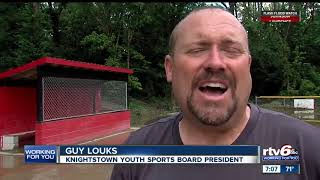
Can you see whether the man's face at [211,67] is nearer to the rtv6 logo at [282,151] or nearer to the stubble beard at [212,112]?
the stubble beard at [212,112]

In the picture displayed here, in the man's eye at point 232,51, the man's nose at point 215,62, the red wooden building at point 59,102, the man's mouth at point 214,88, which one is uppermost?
the man's eye at point 232,51

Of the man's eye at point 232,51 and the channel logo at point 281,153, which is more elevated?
the man's eye at point 232,51

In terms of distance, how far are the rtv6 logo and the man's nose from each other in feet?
0.68

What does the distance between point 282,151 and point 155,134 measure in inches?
15.6

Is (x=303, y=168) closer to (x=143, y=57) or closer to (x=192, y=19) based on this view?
(x=192, y=19)

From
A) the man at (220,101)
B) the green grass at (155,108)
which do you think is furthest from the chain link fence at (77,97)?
the man at (220,101)

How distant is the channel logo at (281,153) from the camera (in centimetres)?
96

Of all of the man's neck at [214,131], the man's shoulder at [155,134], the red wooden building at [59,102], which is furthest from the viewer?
the red wooden building at [59,102]

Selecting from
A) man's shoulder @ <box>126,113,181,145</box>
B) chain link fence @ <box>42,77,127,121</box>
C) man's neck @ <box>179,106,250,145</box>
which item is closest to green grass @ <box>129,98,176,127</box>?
man's shoulder @ <box>126,113,181,145</box>

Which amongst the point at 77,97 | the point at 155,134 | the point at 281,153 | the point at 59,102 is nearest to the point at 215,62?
the point at 281,153

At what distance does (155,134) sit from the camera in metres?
1.27

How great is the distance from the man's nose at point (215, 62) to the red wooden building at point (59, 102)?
26.8 ft

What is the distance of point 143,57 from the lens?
2900mm

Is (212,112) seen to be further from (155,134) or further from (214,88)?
(155,134)
